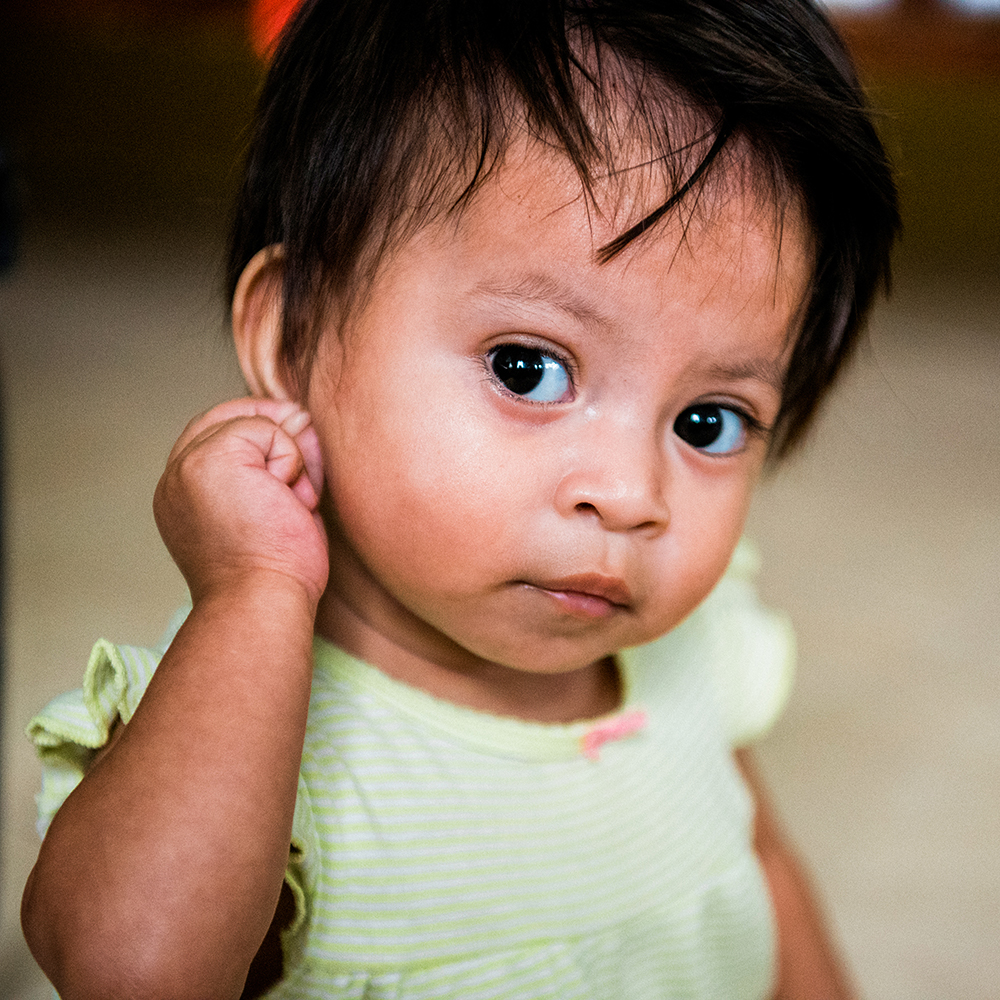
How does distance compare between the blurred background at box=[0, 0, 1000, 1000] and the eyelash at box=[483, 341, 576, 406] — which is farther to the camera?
the blurred background at box=[0, 0, 1000, 1000]

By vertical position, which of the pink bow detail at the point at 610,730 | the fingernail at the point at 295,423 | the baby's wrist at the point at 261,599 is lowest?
the pink bow detail at the point at 610,730

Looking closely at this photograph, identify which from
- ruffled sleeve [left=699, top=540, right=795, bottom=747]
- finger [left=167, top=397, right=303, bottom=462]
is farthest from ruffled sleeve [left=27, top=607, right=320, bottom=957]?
ruffled sleeve [left=699, top=540, right=795, bottom=747]

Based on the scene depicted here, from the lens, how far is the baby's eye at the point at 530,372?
0.52 meters

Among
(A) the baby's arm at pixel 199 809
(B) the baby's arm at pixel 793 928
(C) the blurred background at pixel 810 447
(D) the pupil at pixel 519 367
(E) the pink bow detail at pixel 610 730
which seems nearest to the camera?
(A) the baby's arm at pixel 199 809

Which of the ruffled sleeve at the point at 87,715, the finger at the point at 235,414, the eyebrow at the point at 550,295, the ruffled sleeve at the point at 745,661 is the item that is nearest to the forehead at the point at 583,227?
the eyebrow at the point at 550,295

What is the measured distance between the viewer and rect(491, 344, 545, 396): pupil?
521 mm

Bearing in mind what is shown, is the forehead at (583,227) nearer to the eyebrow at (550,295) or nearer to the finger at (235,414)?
the eyebrow at (550,295)

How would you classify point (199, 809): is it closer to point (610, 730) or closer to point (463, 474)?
point (463, 474)

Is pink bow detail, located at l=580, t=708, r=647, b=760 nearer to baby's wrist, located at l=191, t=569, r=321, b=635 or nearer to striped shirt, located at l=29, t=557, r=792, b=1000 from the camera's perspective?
striped shirt, located at l=29, t=557, r=792, b=1000

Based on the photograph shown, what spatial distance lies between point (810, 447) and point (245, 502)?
947 mm

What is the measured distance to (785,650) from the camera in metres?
0.82

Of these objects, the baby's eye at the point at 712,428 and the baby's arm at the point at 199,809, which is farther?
the baby's eye at the point at 712,428

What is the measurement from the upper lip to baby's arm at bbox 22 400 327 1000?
107mm

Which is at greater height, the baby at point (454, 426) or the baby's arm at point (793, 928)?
the baby at point (454, 426)
